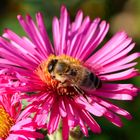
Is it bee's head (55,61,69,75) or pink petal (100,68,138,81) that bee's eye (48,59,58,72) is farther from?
pink petal (100,68,138,81)

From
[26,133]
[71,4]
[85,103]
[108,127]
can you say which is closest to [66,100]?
[85,103]

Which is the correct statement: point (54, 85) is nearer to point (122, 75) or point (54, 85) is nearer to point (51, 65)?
point (51, 65)

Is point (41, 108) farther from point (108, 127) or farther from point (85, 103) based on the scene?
point (108, 127)

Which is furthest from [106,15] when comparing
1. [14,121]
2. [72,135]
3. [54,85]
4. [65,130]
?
[65,130]

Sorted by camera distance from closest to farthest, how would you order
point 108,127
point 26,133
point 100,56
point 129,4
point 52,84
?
point 26,133 < point 52,84 < point 100,56 < point 108,127 < point 129,4

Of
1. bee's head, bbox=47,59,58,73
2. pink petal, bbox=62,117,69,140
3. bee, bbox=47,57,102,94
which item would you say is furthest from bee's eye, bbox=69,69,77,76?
pink petal, bbox=62,117,69,140

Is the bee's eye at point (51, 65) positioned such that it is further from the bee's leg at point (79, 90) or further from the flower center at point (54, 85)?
the bee's leg at point (79, 90)
